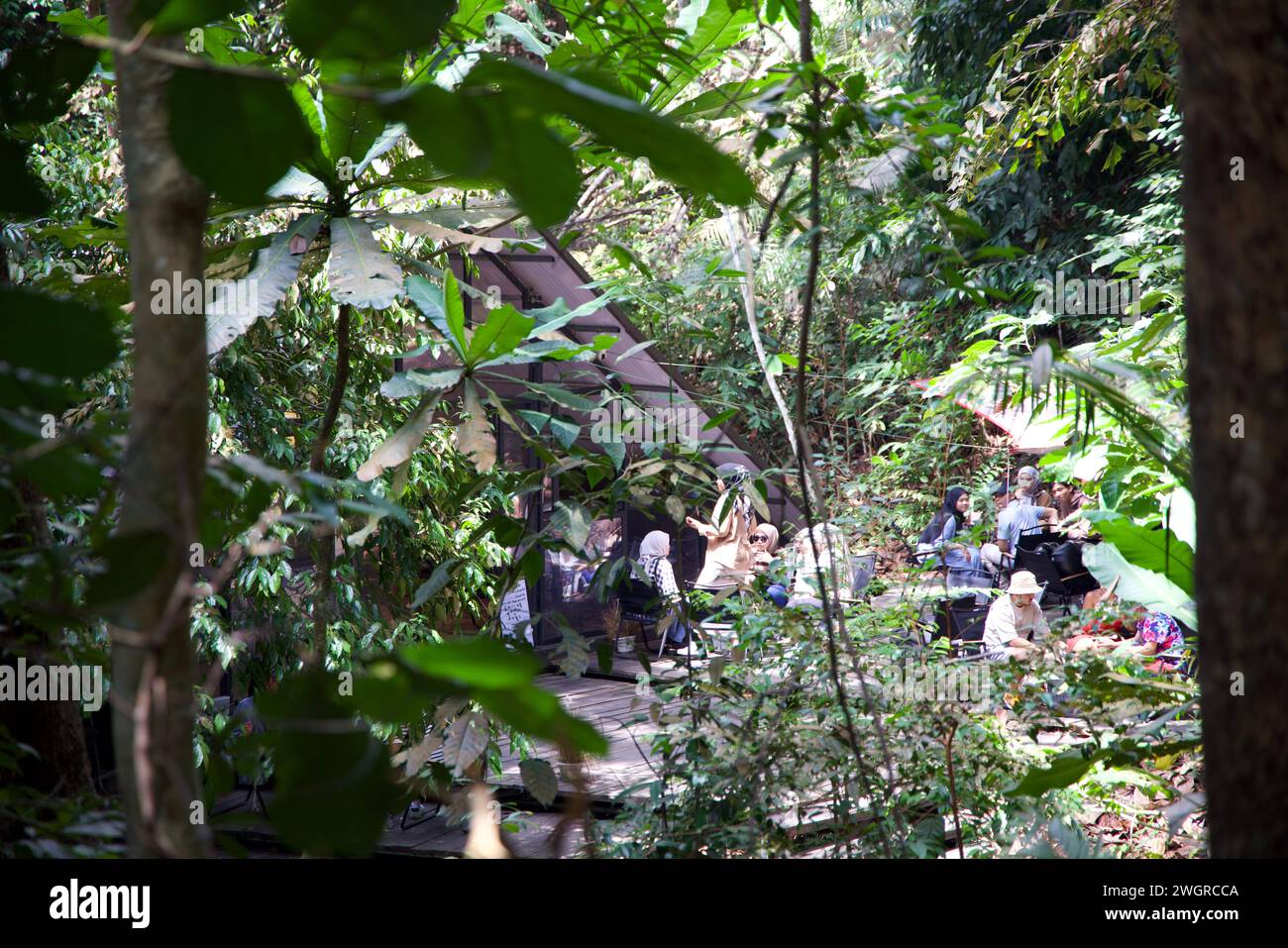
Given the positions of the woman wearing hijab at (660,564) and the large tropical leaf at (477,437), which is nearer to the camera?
the large tropical leaf at (477,437)

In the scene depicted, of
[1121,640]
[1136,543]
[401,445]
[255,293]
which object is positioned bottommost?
[1121,640]

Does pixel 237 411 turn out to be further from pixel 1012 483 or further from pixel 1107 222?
pixel 1107 222

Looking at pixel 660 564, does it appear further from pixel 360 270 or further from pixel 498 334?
pixel 360 270

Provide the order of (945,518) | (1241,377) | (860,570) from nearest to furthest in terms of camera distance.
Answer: (1241,377) → (860,570) → (945,518)

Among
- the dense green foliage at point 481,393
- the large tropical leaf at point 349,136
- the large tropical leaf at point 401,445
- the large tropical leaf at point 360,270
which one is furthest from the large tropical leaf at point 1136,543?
the large tropical leaf at point 349,136

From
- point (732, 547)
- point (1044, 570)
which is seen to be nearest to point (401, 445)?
point (732, 547)

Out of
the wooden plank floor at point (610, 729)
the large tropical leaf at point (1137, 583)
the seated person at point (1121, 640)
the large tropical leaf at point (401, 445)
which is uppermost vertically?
the large tropical leaf at point (401, 445)

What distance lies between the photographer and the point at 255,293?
179cm

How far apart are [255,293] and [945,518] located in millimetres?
6775

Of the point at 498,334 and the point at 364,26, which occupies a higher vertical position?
the point at 498,334

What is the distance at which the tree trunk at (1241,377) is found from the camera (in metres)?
0.62

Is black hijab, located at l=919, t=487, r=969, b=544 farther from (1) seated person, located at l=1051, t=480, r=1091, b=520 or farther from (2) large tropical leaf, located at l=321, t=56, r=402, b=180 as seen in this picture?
(2) large tropical leaf, located at l=321, t=56, r=402, b=180

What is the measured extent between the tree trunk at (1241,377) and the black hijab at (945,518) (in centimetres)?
717

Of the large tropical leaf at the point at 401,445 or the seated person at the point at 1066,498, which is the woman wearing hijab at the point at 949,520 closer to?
the seated person at the point at 1066,498
